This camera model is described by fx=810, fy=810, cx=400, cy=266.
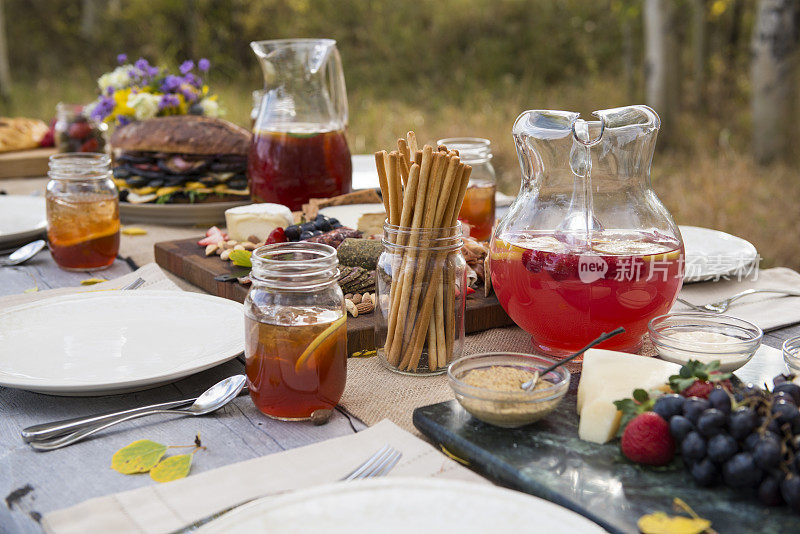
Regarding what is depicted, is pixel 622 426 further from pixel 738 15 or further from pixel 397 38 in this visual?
pixel 397 38

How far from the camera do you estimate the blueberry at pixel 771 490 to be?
30.4 inches

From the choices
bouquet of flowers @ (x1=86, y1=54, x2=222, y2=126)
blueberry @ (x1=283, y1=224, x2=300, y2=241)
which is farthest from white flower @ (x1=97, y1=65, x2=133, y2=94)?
blueberry @ (x1=283, y1=224, x2=300, y2=241)

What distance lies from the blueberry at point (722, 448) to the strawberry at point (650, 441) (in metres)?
0.05

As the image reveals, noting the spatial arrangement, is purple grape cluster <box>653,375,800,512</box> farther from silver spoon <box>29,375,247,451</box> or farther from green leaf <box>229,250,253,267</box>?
green leaf <box>229,250,253,267</box>

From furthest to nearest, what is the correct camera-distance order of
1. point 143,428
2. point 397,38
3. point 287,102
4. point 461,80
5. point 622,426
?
point 397,38, point 461,80, point 287,102, point 143,428, point 622,426

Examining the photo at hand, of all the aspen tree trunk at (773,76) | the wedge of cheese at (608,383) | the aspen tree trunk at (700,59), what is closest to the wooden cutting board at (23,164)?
the wedge of cheese at (608,383)

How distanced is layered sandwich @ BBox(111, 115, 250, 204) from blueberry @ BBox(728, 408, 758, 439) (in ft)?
5.30

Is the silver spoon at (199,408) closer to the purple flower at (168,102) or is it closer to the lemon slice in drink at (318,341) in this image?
the lemon slice in drink at (318,341)

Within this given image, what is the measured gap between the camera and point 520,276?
118 cm

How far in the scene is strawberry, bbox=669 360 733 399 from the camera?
0.88 meters

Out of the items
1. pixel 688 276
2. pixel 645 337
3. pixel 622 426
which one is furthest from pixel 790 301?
pixel 622 426

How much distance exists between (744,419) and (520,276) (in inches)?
17.6

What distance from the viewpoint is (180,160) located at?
6.98 feet

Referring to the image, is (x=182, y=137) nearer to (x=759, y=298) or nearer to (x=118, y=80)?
(x=118, y=80)
